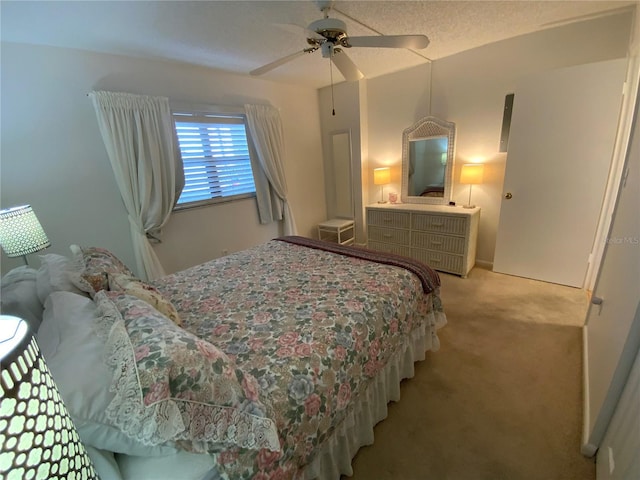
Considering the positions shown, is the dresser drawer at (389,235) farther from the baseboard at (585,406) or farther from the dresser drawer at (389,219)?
the baseboard at (585,406)

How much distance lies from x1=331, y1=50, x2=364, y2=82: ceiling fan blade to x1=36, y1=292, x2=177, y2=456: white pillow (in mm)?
1921

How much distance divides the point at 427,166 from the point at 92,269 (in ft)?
11.3

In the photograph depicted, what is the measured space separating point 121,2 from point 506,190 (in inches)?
138

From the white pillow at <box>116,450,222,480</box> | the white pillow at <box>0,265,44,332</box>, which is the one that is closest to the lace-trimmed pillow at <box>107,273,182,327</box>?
the white pillow at <box>0,265,44,332</box>

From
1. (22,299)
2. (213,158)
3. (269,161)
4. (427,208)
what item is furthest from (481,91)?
(22,299)

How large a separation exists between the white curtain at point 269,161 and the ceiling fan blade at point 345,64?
A: 4.96 ft

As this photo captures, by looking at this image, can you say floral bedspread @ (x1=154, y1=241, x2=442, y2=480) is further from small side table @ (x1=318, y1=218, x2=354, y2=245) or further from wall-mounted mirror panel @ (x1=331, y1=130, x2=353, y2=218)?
wall-mounted mirror panel @ (x1=331, y1=130, x2=353, y2=218)

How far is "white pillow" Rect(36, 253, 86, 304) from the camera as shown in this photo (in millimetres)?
1201

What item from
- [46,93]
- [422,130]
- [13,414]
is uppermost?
[46,93]

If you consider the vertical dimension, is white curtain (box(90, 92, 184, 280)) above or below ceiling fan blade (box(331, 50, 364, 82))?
below

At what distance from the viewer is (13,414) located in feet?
1.01

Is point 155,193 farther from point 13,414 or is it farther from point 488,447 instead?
point 488,447

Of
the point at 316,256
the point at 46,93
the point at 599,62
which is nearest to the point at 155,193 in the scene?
the point at 46,93

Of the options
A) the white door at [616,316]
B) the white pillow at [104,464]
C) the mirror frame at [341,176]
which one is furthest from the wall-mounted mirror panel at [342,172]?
the white pillow at [104,464]
